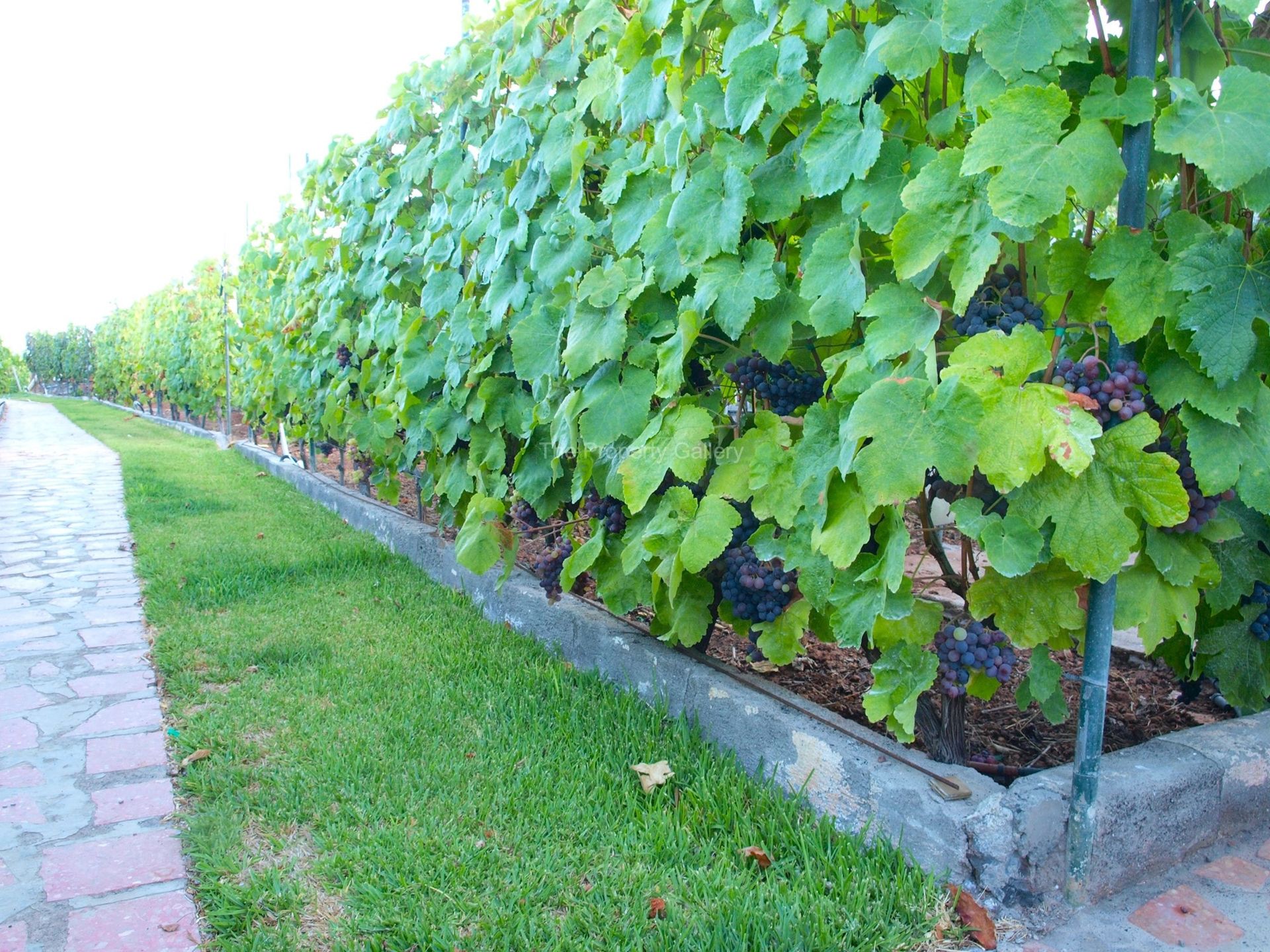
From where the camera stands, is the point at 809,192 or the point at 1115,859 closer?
the point at 1115,859

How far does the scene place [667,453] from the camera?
237cm

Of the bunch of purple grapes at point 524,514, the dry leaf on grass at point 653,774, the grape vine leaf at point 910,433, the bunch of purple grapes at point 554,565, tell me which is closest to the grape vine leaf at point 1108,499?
the grape vine leaf at point 910,433

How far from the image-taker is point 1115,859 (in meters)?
2.02

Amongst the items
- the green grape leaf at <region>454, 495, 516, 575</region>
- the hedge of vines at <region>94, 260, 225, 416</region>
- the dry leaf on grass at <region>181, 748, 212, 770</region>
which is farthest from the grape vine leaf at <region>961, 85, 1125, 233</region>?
the hedge of vines at <region>94, 260, 225, 416</region>

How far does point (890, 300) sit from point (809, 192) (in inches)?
17.0

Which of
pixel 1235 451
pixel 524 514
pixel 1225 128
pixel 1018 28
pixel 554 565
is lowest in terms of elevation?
pixel 554 565

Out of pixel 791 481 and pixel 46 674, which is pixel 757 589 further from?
pixel 46 674

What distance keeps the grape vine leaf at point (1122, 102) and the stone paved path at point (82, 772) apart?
237 centimetres

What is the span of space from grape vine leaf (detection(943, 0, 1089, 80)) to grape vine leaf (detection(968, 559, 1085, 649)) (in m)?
0.98

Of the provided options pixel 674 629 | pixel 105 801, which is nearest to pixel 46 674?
pixel 105 801

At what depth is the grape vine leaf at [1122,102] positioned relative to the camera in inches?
64.7

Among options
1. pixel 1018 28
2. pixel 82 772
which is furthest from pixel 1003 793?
pixel 82 772

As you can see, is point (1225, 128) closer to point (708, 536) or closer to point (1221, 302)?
point (1221, 302)

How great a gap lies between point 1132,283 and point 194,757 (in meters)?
2.69
